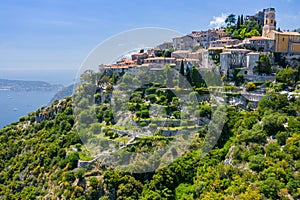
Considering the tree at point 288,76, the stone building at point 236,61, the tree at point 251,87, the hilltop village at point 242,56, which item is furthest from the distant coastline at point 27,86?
the tree at point 288,76

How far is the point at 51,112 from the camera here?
30.5 m

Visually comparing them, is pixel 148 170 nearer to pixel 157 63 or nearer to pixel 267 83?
pixel 267 83

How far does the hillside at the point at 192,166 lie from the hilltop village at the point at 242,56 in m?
4.18

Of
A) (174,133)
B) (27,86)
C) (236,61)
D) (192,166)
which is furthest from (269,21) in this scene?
(27,86)

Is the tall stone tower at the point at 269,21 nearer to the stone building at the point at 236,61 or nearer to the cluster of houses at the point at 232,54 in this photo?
the cluster of houses at the point at 232,54

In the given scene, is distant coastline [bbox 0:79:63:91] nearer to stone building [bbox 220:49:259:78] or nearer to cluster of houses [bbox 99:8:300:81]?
cluster of houses [bbox 99:8:300:81]

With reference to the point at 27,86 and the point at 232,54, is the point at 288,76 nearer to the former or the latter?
the point at 232,54

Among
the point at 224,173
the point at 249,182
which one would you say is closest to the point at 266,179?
the point at 249,182

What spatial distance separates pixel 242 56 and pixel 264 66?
2522mm

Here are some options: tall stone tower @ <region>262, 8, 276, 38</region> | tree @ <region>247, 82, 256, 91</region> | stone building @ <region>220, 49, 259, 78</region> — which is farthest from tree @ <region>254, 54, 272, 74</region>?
tall stone tower @ <region>262, 8, 276, 38</region>

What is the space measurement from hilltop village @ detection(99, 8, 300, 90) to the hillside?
418 cm

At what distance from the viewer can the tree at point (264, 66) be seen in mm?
25641

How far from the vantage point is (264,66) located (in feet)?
84.1

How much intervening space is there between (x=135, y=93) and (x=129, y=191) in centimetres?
1052
